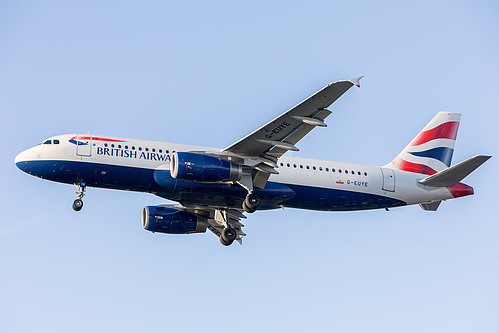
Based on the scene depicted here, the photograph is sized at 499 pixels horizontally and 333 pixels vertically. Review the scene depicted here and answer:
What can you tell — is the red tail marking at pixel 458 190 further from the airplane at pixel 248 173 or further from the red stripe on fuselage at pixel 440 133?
the red stripe on fuselage at pixel 440 133

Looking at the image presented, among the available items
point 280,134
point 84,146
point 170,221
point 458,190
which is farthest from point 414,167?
point 84,146

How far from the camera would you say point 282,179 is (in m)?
43.8

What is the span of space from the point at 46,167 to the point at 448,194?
23195mm

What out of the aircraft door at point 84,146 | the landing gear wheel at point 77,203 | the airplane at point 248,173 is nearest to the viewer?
the airplane at point 248,173

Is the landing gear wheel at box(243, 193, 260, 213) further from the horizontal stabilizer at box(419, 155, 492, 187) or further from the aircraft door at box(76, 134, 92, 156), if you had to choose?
the horizontal stabilizer at box(419, 155, 492, 187)

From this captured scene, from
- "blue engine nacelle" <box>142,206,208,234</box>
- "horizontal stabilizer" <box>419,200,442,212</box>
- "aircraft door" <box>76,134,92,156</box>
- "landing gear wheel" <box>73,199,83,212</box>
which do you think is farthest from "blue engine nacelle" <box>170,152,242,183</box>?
"horizontal stabilizer" <box>419,200,442,212</box>

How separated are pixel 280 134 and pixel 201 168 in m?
4.49

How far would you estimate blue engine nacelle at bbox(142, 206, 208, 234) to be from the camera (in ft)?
158

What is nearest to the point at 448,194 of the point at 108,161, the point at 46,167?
the point at 108,161

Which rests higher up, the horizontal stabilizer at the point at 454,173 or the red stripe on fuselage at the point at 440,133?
the red stripe on fuselage at the point at 440,133

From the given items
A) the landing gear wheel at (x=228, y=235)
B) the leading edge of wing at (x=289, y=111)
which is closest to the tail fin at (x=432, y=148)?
the landing gear wheel at (x=228, y=235)

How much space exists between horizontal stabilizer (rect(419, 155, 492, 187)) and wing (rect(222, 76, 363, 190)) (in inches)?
372

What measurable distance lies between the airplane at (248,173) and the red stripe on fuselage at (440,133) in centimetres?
194

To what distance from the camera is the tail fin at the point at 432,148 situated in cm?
4825
